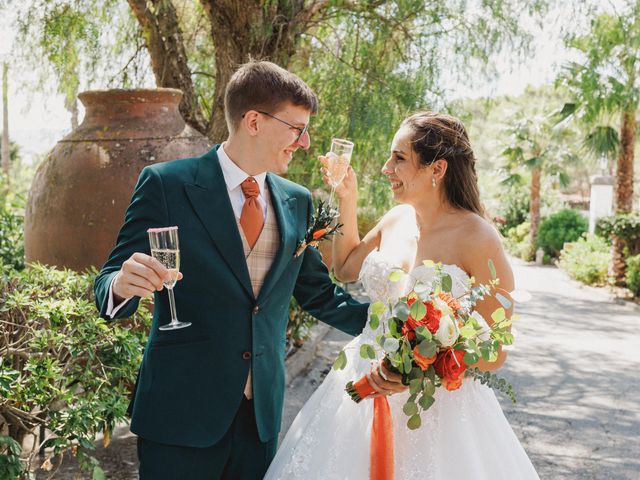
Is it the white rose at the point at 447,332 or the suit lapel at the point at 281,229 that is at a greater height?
the suit lapel at the point at 281,229

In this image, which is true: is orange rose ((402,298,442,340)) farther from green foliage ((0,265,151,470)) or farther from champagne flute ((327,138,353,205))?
green foliage ((0,265,151,470))

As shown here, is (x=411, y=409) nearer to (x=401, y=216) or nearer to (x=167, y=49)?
(x=401, y=216)

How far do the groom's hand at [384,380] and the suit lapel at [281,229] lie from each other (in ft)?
1.51

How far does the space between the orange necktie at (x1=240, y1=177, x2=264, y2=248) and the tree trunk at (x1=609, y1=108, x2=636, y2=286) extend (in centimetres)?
1611

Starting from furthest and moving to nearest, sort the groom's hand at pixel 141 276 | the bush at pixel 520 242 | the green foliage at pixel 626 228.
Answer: the bush at pixel 520 242
the green foliage at pixel 626 228
the groom's hand at pixel 141 276

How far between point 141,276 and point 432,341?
91cm

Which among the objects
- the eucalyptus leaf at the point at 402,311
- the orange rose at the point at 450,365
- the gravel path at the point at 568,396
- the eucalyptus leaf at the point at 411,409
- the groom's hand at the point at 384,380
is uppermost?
the eucalyptus leaf at the point at 402,311

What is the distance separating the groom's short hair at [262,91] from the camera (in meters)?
2.67

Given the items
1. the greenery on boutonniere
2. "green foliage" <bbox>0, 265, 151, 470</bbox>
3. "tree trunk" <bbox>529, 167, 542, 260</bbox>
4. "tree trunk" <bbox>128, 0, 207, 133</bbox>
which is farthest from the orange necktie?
"tree trunk" <bbox>529, 167, 542, 260</bbox>

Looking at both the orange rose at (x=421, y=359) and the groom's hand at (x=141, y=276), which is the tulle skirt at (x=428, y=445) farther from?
the groom's hand at (x=141, y=276)

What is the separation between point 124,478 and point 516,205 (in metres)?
34.3

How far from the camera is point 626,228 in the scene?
1680 cm

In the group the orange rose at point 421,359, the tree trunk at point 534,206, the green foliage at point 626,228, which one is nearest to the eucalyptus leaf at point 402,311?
the orange rose at point 421,359

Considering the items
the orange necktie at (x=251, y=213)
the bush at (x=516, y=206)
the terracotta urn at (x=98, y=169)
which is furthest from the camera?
the bush at (x=516, y=206)
